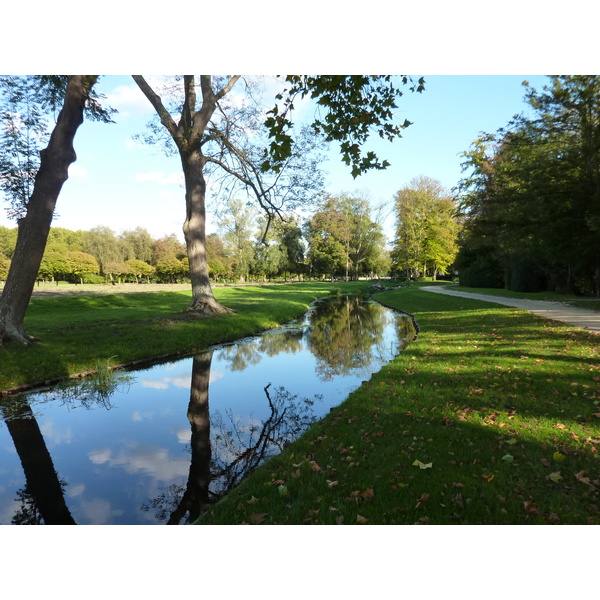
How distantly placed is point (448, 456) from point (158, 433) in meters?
4.18

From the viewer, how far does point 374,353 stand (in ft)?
33.4

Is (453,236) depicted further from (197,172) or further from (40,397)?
(40,397)

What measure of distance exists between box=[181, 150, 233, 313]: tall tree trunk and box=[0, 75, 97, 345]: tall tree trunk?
6.45 m

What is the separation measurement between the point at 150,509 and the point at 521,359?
7.30 metres

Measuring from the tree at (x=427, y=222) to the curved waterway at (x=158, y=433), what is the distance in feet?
137

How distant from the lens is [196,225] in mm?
15227

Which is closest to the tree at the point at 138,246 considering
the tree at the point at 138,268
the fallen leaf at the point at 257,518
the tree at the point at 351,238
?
the tree at the point at 138,268

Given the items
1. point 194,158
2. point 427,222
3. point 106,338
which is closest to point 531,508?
point 106,338

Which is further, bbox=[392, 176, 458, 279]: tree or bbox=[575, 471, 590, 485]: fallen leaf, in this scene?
bbox=[392, 176, 458, 279]: tree

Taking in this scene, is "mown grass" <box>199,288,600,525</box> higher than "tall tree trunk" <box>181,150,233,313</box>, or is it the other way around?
"tall tree trunk" <box>181,150,233,313</box>

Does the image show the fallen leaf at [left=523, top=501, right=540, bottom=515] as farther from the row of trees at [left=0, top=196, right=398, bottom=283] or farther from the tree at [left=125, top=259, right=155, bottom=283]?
the tree at [left=125, top=259, right=155, bottom=283]

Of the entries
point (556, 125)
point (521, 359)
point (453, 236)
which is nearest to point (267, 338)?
point (521, 359)

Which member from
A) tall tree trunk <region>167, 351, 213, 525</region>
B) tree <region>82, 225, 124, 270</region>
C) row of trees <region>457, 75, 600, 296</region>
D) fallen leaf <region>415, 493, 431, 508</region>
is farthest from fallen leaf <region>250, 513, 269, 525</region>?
tree <region>82, 225, 124, 270</region>

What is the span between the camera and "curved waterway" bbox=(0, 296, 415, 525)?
364 cm
